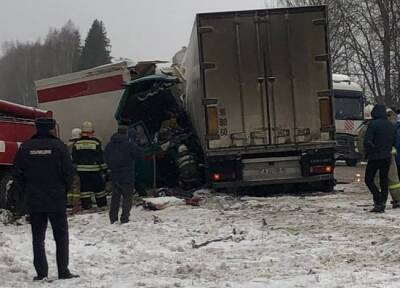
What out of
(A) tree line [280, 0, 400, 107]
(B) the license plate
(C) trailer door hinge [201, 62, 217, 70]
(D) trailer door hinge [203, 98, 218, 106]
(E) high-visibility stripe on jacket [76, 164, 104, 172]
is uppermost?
(A) tree line [280, 0, 400, 107]

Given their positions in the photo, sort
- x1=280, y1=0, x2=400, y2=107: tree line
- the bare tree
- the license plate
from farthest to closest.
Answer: the bare tree
x1=280, y1=0, x2=400, y2=107: tree line
the license plate

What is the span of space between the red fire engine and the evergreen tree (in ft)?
254

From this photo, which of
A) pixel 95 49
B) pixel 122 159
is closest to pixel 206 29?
pixel 122 159

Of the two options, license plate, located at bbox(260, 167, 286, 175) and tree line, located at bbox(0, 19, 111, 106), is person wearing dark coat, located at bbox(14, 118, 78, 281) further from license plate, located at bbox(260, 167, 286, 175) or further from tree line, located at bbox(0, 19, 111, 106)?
tree line, located at bbox(0, 19, 111, 106)

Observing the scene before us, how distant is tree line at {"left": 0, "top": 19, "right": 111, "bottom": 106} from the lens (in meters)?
94.3

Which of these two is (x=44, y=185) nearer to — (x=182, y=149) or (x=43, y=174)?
(x=43, y=174)

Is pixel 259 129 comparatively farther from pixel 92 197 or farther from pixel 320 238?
pixel 320 238

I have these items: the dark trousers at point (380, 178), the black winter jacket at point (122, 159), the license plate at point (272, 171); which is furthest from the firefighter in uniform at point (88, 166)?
the dark trousers at point (380, 178)

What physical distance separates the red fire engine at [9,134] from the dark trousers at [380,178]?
599cm

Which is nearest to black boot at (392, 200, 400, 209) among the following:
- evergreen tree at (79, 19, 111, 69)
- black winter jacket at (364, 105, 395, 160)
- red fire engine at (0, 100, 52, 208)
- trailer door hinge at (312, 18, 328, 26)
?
black winter jacket at (364, 105, 395, 160)

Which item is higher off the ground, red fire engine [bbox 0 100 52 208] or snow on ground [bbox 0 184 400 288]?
red fire engine [bbox 0 100 52 208]

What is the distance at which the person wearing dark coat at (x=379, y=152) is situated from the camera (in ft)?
36.9

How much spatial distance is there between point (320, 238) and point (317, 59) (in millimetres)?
5668

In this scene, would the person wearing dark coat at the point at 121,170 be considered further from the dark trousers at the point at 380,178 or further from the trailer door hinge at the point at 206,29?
the dark trousers at the point at 380,178
